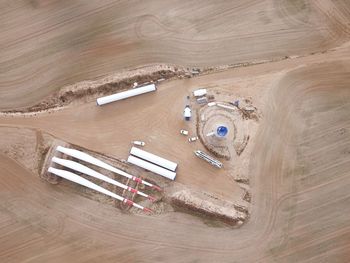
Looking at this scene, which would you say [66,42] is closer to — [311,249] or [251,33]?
[251,33]

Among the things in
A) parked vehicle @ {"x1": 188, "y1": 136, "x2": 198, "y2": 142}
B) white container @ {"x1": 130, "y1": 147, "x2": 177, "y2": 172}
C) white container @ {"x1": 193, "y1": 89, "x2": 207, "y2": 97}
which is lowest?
white container @ {"x1": 130, "y1": 147, "x2": 177, "y2": 172}

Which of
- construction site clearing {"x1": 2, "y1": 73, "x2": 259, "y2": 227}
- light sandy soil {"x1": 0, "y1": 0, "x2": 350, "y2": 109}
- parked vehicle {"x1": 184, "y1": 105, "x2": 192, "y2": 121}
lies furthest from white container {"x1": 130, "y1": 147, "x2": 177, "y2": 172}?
light sandy soil {"x1": 0, "y1": 0, "x2": 350, "y2": 109}

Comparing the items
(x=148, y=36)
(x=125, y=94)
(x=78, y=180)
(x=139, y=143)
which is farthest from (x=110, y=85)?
(x=78, y=180)

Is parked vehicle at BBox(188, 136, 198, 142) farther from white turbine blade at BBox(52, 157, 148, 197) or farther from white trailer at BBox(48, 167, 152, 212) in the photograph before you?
white trailer at BBox(48, 167, 152, 212)

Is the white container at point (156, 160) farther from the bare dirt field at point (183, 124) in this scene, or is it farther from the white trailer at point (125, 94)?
the white trailer at point (125, 94)

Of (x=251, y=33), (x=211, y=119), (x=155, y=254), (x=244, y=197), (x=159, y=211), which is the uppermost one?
(x=251, y=33)

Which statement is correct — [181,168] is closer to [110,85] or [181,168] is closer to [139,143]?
[139,143]

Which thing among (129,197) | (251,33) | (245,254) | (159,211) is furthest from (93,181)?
(251,33)
